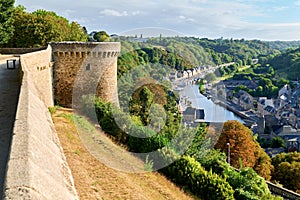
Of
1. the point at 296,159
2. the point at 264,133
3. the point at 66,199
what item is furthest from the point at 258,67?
the point at 66,199

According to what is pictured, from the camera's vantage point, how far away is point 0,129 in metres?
6.23

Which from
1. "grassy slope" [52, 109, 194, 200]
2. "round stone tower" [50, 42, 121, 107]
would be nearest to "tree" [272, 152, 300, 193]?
"grassy slope" [52, 109, 194, 200]

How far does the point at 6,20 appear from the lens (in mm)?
20109

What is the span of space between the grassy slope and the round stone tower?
252 cm

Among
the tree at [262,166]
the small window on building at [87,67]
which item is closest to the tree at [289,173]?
the tree at [262,166]

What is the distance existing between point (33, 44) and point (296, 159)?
2069 centimetres

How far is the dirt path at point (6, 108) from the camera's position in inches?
195

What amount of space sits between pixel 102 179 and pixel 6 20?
46.1ft

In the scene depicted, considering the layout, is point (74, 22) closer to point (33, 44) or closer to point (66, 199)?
point (33, 44)

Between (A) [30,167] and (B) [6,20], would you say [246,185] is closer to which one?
(A) [30,167]

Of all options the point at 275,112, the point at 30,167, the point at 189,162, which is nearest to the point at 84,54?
the point at 189,162

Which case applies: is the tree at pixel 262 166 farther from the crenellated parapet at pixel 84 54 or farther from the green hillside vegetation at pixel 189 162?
the crenellated parapet at pixel 84 54

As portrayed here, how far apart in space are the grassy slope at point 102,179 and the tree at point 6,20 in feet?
28.5

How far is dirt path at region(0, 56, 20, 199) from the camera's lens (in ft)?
16.3
